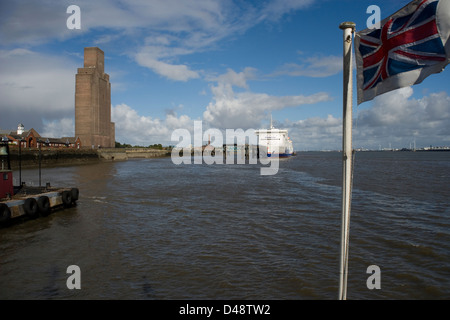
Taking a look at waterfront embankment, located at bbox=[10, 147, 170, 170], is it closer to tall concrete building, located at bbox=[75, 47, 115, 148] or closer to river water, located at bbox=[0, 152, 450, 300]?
tall concrete building, located at bbox=[75, 47, 115, 148]

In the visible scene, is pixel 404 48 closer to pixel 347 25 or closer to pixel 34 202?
pixel 347 25

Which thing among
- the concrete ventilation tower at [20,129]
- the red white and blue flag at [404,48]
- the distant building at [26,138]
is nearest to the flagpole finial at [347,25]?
the red white and blue flag at [404,48]

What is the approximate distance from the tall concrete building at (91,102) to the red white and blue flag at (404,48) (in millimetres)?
113228

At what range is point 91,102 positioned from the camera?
107 meters

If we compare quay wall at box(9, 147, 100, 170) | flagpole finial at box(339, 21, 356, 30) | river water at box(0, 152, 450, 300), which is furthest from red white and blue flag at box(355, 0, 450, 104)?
quay wall at box(9, 147, 100, 170)

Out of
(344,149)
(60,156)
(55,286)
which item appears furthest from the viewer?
(60,156)

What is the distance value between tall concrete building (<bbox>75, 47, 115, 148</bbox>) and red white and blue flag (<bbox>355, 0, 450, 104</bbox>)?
371 feet

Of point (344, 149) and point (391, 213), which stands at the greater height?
point (344, 149)

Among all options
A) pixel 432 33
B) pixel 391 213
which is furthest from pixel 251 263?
pixel 391 213

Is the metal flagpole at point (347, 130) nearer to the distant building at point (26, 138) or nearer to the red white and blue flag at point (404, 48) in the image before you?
the red white and blue flag at point (404, 48)

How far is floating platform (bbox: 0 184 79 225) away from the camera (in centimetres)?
1257

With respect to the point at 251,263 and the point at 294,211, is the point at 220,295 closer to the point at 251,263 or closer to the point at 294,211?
the point at 251,263
